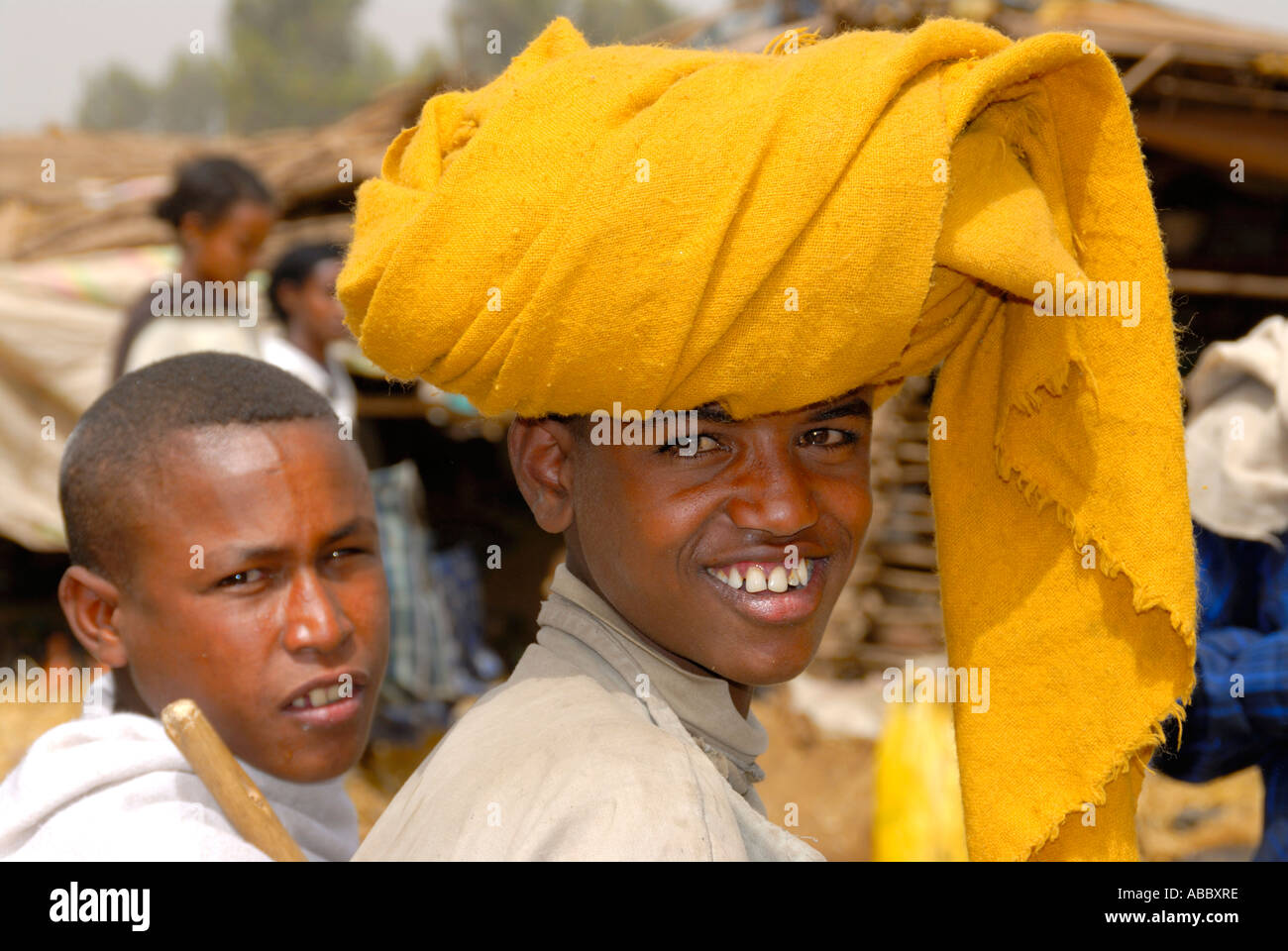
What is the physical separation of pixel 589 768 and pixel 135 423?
1.17 metres

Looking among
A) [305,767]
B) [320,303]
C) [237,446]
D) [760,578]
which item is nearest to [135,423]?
[237,446]

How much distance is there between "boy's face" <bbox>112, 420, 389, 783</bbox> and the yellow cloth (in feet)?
1.51

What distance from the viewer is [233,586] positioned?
75.0 inches

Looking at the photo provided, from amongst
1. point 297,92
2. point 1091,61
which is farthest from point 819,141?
point 297,92

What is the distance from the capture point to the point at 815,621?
62.6 inches

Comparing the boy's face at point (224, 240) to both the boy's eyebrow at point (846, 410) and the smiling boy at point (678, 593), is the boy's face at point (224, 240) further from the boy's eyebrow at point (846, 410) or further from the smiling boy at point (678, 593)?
the boy's eyebrow at point (846, 410)

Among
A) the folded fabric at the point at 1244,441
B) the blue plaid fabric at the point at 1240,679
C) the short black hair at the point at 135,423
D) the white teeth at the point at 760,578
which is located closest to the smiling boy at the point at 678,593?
the white teeth at the point at 760,578

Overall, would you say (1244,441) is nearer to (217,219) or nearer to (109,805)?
(109,805)

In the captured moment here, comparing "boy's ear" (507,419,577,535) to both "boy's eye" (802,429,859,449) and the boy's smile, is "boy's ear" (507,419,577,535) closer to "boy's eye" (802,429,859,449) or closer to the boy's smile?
the boy's smile

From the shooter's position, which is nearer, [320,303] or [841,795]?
[320,303]

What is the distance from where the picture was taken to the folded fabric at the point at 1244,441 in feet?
8.29

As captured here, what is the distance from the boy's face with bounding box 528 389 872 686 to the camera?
1.51 meters

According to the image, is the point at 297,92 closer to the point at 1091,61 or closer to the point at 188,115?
the point at 188,115

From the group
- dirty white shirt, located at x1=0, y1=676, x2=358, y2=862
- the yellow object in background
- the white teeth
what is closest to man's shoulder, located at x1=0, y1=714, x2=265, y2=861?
dirty white shirt, located at x1=0, y1=676, x2=358, y2=862
